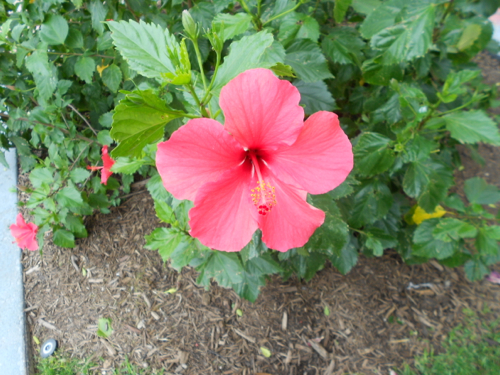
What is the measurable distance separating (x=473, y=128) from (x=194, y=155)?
129 centimetres

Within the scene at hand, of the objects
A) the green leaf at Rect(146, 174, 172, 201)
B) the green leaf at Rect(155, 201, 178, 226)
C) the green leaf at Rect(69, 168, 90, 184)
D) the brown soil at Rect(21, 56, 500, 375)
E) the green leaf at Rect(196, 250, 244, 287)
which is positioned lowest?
the brown soil at Rect(21, 56, 500, 375)

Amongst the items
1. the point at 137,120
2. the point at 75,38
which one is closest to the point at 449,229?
the point at 137,120

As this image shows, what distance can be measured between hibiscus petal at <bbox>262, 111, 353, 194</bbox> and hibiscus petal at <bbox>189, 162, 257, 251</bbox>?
0.12 meters

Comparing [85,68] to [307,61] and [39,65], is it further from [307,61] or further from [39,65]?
[307,61]

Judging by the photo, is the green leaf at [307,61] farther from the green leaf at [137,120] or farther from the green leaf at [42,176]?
A: the green leaf at [42,176]

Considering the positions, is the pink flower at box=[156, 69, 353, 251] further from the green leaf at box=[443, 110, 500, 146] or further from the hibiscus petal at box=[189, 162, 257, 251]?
the green leaf at box=[443, 110, 500, 146]

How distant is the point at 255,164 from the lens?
0.82 meters

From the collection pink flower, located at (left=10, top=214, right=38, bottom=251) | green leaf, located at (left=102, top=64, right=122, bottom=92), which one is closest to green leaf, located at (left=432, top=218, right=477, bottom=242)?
green leaf, located at (left=102, top=64, right=122, bottom=92)

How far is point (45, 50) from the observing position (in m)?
1.63

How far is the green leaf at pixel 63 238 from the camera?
2.20m

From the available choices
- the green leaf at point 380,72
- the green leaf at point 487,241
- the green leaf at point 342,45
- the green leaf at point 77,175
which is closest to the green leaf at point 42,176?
the green leaf at point 77,175

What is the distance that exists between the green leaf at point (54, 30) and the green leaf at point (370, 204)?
6.07 ft

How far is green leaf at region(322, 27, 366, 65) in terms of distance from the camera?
1.55m

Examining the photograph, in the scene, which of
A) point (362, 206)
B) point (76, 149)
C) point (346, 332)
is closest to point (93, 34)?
point (76, 149)
